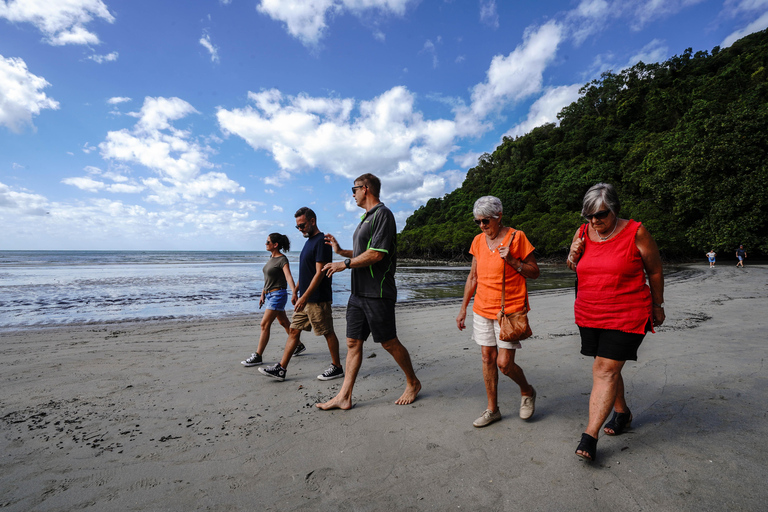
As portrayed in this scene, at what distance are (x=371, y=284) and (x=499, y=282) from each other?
1139mm

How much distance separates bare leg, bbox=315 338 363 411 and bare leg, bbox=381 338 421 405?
32 centimetres

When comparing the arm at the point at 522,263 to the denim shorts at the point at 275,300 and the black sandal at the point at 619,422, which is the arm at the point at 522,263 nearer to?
the black sandal at the point at 619,422

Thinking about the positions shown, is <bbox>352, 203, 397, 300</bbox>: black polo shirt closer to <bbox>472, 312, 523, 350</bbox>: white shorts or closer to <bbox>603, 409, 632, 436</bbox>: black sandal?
<bbox>472, 312, 523, 350</bbox>: white shorts

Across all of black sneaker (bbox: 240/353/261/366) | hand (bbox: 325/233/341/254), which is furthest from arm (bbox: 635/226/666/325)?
black sneaker (bbox: 240/353/261/366)

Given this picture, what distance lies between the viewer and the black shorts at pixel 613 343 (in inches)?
90.2

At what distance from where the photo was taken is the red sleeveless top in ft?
7.52

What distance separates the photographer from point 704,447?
249cm

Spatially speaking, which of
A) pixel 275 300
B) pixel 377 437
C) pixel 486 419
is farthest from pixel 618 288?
pixel 275 300

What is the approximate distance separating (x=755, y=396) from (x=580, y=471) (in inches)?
94.1

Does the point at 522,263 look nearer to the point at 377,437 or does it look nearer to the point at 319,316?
the point at 377,437

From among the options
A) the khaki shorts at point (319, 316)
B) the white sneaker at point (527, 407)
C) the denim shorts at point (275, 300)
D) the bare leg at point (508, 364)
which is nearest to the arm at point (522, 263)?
the bare leg at point (508, 364)

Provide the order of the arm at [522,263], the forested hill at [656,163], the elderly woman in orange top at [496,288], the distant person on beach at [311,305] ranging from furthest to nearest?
the forested hill at [656,163], the distant person on beach at [311,305], the elderly woman in orange top at [496,288], the arm at [522,263]

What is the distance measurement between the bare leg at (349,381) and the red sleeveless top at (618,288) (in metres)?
2.02

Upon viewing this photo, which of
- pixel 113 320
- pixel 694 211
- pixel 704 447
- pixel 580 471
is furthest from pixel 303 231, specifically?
pixel 694 211
